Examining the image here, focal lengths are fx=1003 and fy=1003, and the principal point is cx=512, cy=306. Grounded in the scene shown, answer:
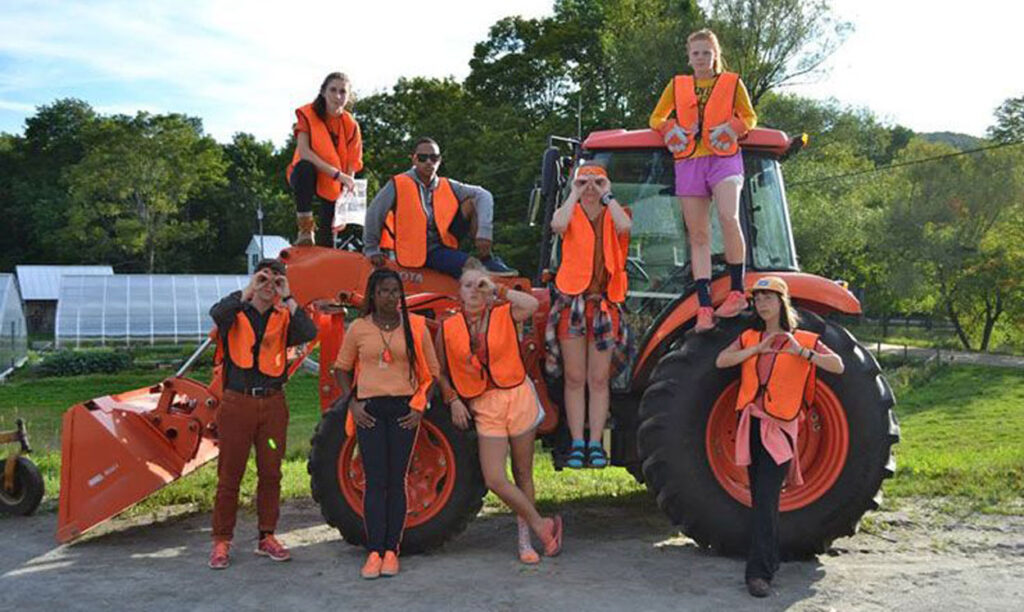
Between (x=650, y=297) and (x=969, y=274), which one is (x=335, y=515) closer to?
(x=650, y=297)

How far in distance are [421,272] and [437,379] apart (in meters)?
1.19

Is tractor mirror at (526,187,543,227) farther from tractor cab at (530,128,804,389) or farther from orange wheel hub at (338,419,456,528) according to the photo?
orange wheel hub at (338,419,456,528)

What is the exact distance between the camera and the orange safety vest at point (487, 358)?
222 inches

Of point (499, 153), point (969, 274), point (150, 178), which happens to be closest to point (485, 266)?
point (499, 153)

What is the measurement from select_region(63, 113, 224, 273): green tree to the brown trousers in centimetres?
4669

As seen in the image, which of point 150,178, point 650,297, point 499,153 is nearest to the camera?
point 650,297

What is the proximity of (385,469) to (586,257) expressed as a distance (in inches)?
66.5

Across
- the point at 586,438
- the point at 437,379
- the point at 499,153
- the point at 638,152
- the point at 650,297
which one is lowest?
the point at 586,438

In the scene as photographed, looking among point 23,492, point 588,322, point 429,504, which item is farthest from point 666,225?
point 23,492

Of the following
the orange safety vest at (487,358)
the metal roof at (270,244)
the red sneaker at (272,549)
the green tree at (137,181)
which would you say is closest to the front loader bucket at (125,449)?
the red sneaker at (272,549)

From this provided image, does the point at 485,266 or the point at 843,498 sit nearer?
the point at 843,498

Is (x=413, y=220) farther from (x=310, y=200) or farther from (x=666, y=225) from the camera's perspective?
(x=666, y=225)

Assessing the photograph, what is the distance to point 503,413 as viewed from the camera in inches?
222

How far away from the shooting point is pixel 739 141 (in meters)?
6.14
